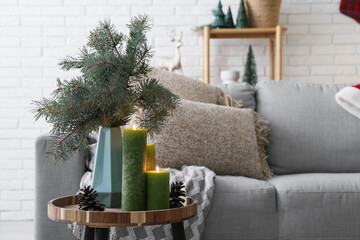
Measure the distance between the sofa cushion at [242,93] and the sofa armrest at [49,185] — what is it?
3.15ft

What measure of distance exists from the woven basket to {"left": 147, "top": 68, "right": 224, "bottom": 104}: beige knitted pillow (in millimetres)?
1011

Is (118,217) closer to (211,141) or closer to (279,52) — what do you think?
(211,141)

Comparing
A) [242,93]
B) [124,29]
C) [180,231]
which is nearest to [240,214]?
[180,231]

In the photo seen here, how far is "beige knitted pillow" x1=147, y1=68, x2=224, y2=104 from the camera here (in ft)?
6.59

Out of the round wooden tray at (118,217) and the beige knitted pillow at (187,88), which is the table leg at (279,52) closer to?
the beige knitted pillow at (187,88)

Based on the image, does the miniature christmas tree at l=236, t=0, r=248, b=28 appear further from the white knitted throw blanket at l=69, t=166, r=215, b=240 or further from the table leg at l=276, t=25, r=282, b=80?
the white knitted throw blanket at l=69, t=166, r=215, b=240

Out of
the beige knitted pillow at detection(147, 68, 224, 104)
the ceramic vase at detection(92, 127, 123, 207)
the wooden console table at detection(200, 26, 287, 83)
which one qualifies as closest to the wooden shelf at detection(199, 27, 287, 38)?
the wooden console table at detection(200, 26, 287, 83)

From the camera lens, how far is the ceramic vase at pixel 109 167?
1.14m

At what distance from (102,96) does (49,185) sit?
665mm

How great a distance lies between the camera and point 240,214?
1641 millimetres

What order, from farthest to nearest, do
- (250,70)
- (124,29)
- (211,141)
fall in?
(124,29)
(250,70)
(211,141)

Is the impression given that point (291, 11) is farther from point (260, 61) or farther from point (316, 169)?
point (316, 169)

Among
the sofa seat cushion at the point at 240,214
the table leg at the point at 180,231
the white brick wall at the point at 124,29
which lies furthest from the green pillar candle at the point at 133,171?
the white brick wall at the point at 124,29

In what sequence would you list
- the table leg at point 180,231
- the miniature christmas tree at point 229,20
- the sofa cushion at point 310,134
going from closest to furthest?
the table leg at point 180,231, the sofa cushion at point 310,134, the miniature christmas tree at point 229,20
